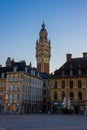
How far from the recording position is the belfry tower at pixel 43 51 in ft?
414

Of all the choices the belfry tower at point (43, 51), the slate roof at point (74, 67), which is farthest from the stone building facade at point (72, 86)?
the belfry tower at point (43, 51)

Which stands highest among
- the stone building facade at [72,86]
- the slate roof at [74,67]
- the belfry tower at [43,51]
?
the belfry tower at [43,51]

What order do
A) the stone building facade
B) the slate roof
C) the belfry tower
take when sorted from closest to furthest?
the stone building facade
the slate roof
the belfry tower

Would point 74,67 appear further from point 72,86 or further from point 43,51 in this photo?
point 43,51

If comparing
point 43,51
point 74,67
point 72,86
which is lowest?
point 72,86

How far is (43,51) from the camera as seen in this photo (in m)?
133

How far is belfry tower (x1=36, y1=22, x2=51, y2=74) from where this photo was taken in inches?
4967
